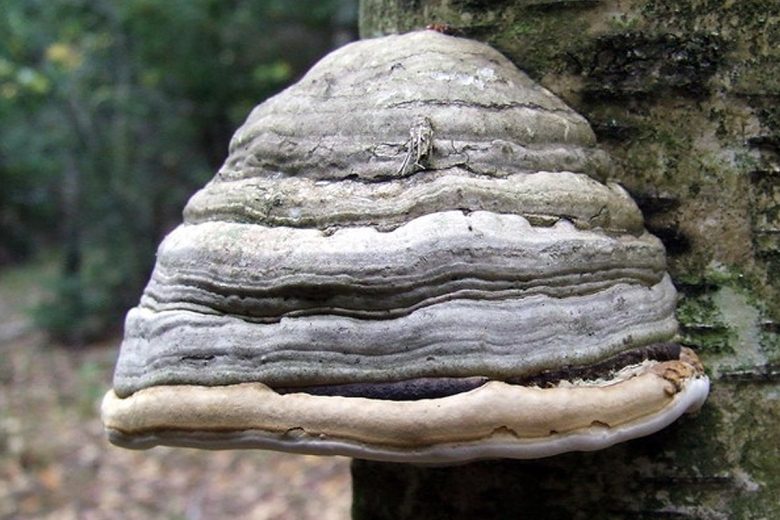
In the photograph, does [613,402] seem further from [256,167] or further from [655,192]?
[256,167]

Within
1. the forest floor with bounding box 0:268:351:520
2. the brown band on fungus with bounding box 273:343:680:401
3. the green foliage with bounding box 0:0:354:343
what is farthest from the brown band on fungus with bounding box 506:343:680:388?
the green foliage with bounding box 0:0:354:343

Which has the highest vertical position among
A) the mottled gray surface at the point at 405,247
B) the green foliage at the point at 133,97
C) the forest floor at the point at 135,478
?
the mottled gray surface at the point at 405,247

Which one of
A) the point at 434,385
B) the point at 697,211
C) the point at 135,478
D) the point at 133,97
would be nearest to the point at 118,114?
the point at 133,97

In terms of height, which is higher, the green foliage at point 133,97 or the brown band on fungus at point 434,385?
the brown band on fungus at point 434,385

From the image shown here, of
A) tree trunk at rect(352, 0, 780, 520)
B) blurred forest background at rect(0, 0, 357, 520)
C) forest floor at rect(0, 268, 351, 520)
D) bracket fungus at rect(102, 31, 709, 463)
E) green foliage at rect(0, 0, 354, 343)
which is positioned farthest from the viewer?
green foliage at rect(0, 0, 354, 343)

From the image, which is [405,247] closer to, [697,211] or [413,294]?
[413,294]

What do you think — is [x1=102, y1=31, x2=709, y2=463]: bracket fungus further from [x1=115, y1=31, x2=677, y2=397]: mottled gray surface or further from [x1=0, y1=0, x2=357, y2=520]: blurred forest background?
[x1=0, y1=0, x2=357, y2=520]: blurred forest background

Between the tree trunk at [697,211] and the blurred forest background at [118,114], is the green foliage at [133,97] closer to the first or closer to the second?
the blurred forest background at [118,114]

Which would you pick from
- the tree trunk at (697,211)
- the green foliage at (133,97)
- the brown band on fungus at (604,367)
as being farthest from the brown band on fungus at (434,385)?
the green foliage at (133,97)
